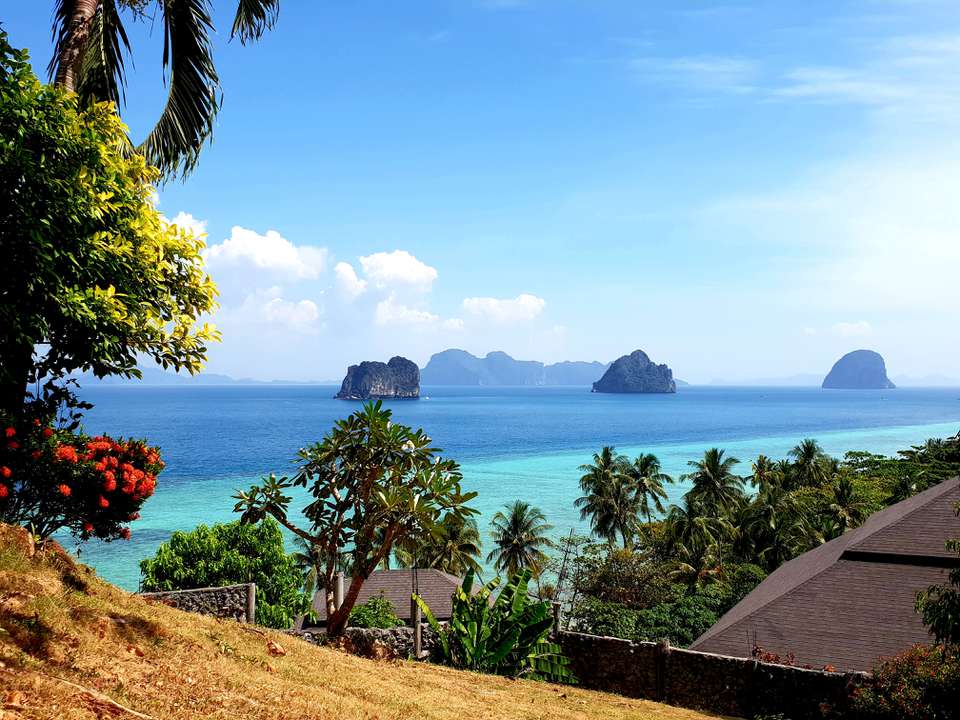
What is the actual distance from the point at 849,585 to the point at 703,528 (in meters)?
34.0

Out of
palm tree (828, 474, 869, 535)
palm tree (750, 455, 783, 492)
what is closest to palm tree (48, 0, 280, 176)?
palm tree (828, 474, 869, 535)

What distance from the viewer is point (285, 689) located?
9234 mm

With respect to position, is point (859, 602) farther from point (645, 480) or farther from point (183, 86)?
point (645, 480)

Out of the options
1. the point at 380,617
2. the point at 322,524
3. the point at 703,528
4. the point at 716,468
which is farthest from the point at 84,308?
the point at 716,468

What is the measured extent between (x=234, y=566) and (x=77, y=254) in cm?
2687

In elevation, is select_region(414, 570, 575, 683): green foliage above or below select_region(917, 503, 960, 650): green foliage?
below

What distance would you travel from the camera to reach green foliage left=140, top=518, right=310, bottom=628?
3141cm

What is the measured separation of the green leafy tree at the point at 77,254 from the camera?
7391 mm

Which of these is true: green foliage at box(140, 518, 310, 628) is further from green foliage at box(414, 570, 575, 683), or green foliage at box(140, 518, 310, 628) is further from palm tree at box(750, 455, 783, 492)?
palm tree at box(750, 455, 783, 492)

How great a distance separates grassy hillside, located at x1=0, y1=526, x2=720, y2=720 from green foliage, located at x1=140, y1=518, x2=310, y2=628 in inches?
792

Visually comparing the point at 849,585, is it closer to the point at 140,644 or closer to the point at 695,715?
the point at 695,715

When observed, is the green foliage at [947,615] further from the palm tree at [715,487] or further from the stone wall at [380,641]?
the palm tree at [715,487]

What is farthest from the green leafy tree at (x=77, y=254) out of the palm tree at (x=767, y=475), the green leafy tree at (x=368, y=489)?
the palm tree at (x=767, y=475)

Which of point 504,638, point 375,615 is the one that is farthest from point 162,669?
point 375,615
